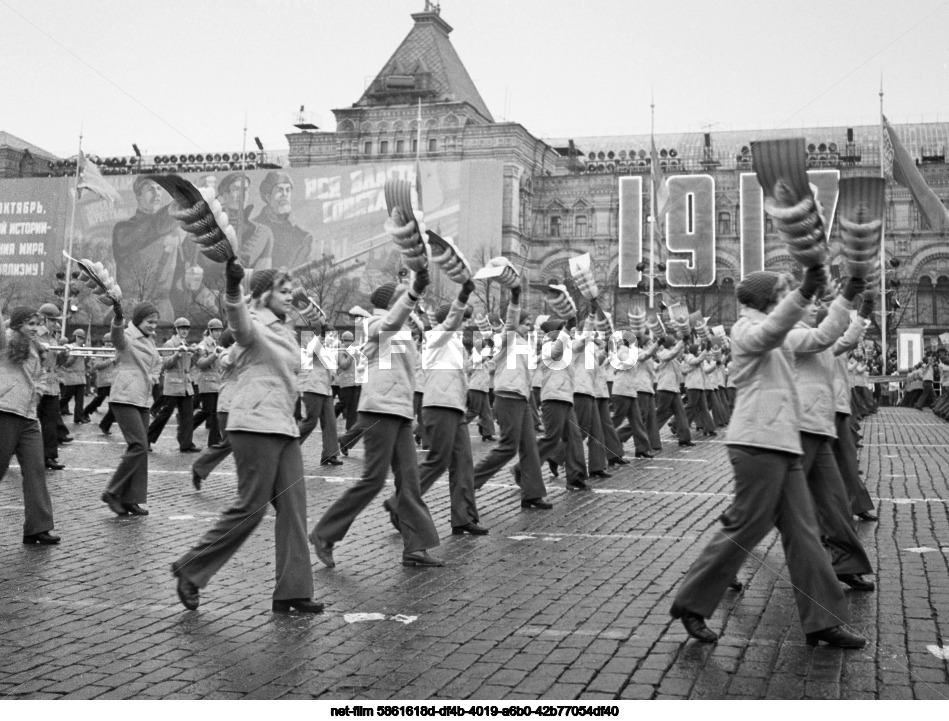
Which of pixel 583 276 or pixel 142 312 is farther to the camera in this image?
pixel 583 276

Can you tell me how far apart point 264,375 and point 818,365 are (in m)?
3.63

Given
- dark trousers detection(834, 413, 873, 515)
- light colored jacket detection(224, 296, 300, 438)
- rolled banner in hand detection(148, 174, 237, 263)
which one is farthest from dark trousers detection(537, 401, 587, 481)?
rolled banner in hand detection(148, 174, 237, 263)

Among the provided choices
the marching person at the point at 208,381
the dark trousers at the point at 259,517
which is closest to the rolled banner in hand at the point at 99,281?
the dark trousers at the point at 259,517

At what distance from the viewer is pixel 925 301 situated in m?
65.9

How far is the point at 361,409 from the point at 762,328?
11.1 ft

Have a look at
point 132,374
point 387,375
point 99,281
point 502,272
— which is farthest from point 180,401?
point 387,375

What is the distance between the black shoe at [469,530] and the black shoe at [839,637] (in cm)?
421

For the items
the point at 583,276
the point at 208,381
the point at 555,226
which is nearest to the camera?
the point at 583,276

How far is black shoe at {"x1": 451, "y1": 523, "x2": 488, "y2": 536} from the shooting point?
31.9ft

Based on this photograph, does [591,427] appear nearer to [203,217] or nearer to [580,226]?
[203,217]

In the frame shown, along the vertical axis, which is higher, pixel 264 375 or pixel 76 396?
pixel 76 396

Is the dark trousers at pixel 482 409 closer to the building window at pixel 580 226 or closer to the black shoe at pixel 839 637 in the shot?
the black shoe at pixel 839 637
